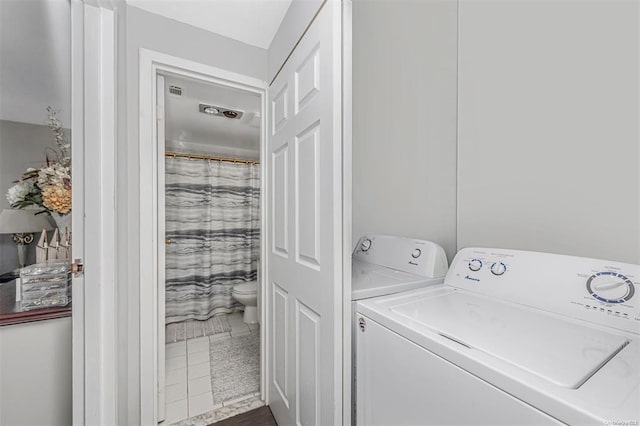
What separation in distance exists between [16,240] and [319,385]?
114 centimetres

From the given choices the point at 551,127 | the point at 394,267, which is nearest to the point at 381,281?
the point at 394,267

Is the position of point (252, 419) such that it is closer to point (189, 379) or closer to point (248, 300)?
point (189, 379)

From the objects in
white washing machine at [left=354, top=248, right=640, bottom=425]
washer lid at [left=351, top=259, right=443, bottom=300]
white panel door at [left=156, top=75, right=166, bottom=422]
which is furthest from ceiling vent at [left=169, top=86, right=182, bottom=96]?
white washing machine at [left=354, top=248, right=640, bottom=425]

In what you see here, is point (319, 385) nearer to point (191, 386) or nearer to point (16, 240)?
point (16, 240)

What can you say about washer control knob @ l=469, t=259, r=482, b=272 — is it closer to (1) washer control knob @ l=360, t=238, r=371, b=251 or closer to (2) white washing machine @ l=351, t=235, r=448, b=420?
(2) white washing machine @ l=351, t=235, r=448, b=420

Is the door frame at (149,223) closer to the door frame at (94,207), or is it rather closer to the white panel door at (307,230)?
the door frame at (94,207)

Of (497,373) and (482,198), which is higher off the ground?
(482,198)

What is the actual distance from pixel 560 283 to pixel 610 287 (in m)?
0.11

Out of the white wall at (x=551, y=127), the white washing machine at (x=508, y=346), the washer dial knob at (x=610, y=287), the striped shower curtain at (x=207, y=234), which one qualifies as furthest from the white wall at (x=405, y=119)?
the striped shower curtain at (x=207, y=234)

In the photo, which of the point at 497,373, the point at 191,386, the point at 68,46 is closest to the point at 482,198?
the point at 497,373

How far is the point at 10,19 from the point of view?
80 cm

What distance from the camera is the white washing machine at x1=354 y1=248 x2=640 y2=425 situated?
485mm

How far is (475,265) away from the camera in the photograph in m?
1.07

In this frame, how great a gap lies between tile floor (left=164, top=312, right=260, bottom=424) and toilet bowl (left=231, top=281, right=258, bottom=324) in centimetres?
21
